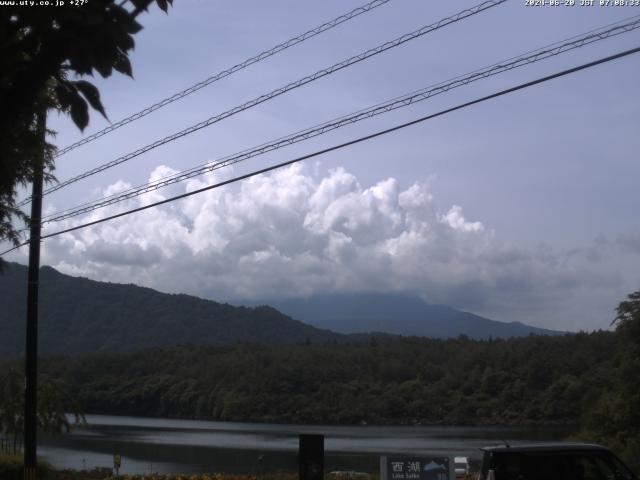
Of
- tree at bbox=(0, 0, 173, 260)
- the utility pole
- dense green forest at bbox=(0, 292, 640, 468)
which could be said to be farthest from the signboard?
dense green forest at bbox=(0, 292, 640, 468)

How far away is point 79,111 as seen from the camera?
5859mm

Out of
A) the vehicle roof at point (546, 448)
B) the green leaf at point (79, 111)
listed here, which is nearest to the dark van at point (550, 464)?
the vehicle roof at point (546, 448)

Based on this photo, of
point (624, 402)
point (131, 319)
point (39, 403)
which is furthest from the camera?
point (131, 319)

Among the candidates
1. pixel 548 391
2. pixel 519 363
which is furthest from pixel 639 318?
pixel 519 363

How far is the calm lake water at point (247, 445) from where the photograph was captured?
34.5 metres

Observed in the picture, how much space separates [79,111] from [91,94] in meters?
0.14

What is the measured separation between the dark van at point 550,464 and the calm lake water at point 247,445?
42.2 ft

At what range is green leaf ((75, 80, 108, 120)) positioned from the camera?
587 centimetres

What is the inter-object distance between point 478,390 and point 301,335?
357ft

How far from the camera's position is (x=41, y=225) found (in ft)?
69.3

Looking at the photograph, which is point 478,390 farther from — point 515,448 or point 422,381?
point 515,448

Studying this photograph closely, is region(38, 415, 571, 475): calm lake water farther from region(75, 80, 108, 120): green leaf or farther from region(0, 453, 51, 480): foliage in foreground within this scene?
region(75, 80, 108, 120): green leaf

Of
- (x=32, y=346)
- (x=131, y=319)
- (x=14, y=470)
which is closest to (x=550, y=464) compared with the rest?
(x=32, y=346)

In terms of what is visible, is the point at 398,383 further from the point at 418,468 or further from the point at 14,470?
the point at 418,468
